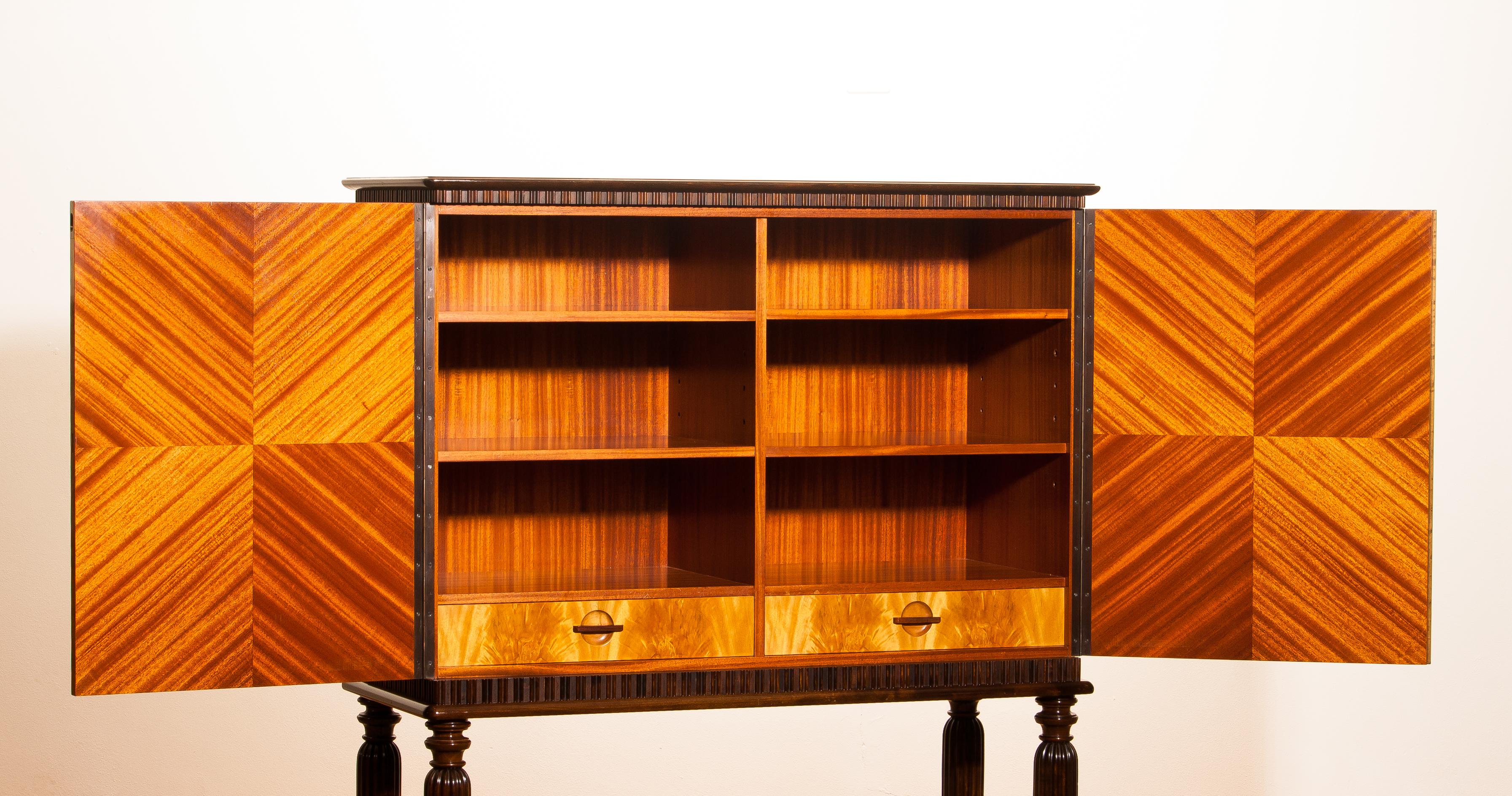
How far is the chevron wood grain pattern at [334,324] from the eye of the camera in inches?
111

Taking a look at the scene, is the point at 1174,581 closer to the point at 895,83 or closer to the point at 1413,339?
the point at 1413,339

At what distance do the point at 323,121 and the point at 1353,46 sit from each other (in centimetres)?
297

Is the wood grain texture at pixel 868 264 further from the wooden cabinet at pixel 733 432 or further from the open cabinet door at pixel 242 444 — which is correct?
the open cabinet door at pixel 242 444

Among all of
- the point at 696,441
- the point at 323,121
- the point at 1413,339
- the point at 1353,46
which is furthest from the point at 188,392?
the point at 1353,46

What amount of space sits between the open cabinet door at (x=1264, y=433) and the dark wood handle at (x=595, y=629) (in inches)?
37.0

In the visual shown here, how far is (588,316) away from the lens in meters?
3.05

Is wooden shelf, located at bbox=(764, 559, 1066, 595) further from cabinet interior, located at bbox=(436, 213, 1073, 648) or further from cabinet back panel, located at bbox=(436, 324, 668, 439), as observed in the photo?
cabinet back panel, located at bbox=(436, 324, 668, 439)

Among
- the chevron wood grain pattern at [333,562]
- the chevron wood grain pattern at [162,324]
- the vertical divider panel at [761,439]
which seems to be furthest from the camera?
the vertical divider panel at [761,439]

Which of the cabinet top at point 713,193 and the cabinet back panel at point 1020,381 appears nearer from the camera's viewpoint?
the cabinet top at point 713,193

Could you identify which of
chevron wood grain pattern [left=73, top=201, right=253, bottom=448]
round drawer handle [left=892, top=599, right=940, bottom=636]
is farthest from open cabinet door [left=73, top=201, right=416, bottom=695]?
round drawer handle [left=892, top=599, right=940, bottom=636]

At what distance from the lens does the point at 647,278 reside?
359cm

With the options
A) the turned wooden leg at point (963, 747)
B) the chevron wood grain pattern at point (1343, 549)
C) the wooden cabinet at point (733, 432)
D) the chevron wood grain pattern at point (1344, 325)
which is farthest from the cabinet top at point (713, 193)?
the turned wooden leg at point (963, 747)

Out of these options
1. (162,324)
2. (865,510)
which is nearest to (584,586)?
(865,510)

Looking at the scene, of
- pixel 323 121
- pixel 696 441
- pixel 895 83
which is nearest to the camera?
pixel 696 441
